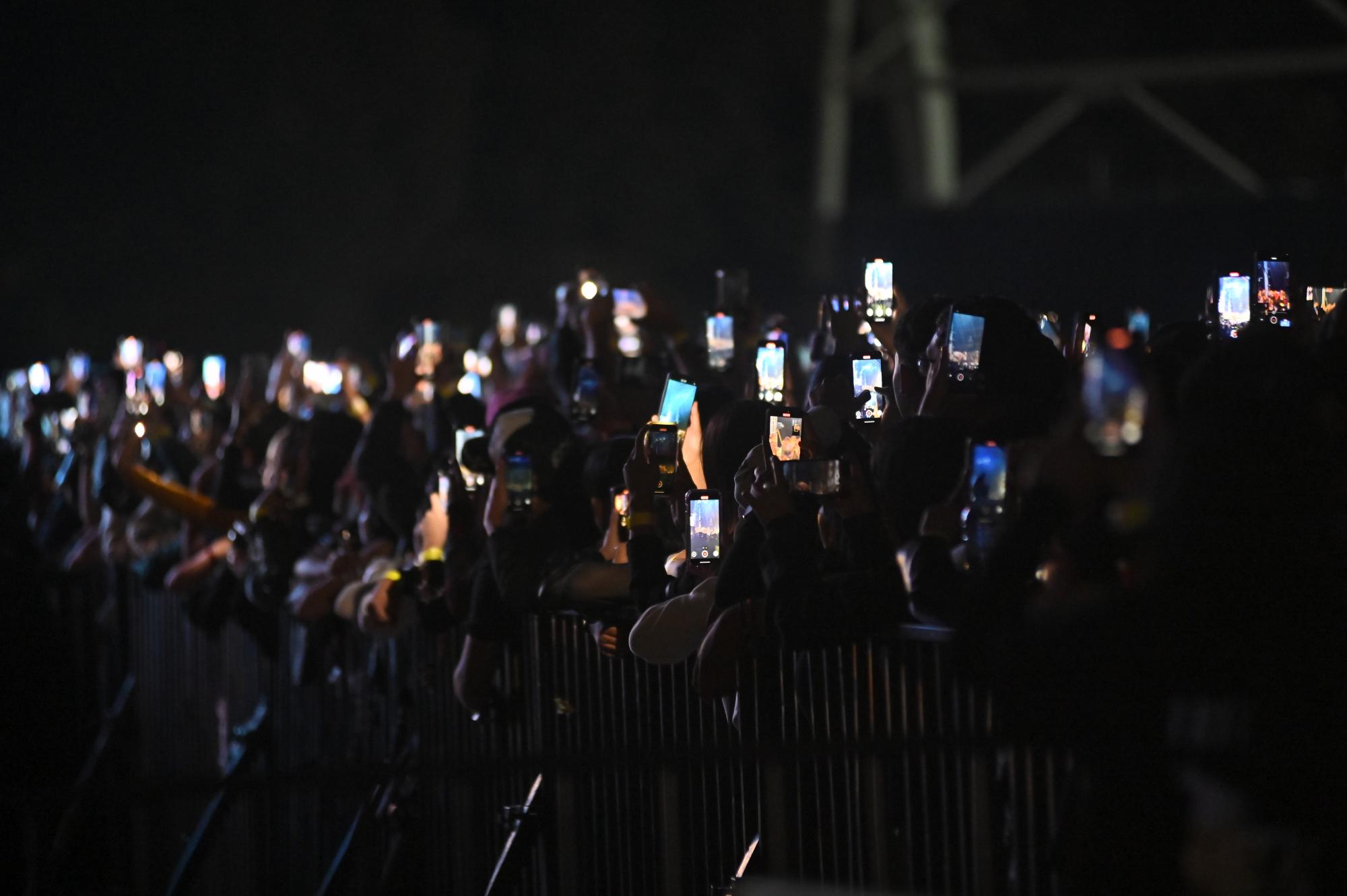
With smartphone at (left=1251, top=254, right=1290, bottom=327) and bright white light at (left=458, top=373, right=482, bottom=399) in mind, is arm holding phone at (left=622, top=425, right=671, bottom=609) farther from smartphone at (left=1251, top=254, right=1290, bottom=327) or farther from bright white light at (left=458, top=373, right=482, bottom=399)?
bright white light at (left=458, top=373, right=482, bottom=399)

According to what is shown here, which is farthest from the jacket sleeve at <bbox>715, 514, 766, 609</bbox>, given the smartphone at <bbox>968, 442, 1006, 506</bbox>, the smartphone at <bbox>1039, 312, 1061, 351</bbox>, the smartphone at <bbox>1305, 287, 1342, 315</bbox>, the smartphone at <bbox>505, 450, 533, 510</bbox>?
the smartphone at <bbox>1305, 287, 1342, 315</bbox>

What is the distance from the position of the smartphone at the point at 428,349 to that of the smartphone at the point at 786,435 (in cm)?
291

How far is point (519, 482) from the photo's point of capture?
474 cm

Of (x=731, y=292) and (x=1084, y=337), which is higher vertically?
(x=731, y=292)

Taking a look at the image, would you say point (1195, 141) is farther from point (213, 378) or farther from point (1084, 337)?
point (1084, 337)

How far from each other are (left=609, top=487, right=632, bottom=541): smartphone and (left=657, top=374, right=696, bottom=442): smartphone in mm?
206

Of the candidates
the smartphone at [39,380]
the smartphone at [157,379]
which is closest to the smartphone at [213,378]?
the smartphone at [157,379]

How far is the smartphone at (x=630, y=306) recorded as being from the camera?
5.80 metres

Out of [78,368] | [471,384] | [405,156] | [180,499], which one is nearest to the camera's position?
[471,384]

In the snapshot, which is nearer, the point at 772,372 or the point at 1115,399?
the point at 1115,399

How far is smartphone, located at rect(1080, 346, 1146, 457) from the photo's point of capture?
2.22 meters

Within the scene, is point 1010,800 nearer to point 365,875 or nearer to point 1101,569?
point 1101,569

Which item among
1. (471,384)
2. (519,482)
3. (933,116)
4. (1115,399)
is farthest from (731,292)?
(933,116)

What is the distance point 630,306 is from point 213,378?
3514 millimetres
